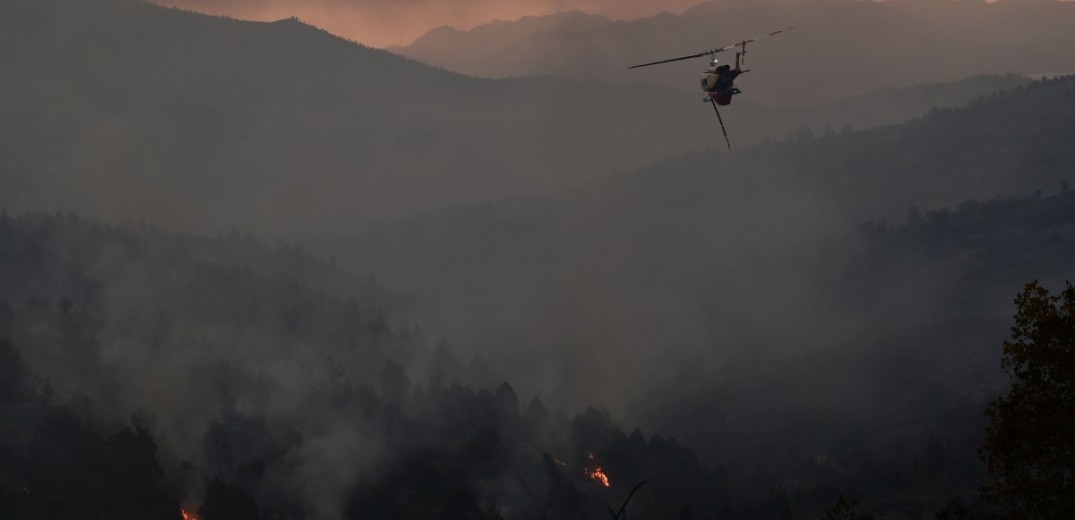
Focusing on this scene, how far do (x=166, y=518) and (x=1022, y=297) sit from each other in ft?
615

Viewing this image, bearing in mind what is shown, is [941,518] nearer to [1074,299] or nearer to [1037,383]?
[1037,383]

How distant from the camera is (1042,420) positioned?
1316 inches

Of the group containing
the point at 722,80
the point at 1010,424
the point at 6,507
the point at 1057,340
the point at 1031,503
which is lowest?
the point at 1031,503

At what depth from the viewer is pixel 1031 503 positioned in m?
33.7

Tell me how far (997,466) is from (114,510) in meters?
179

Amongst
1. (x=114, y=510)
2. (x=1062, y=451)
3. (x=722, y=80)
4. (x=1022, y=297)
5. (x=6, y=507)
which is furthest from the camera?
(x=114, y=510)

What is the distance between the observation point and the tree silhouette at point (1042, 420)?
33.1 metres

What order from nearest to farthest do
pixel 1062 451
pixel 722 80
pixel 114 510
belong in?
pixel 1062 451 → pixel 722 80 → pixel 114 510

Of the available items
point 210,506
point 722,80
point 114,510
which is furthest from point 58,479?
point 722,80

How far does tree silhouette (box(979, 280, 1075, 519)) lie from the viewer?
3312cm

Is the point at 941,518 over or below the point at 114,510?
below

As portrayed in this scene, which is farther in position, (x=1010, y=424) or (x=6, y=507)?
(x=6, y=507)

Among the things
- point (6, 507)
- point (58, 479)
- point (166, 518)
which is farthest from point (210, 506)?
point (6, 507)

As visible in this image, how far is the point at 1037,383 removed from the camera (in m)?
34.3
